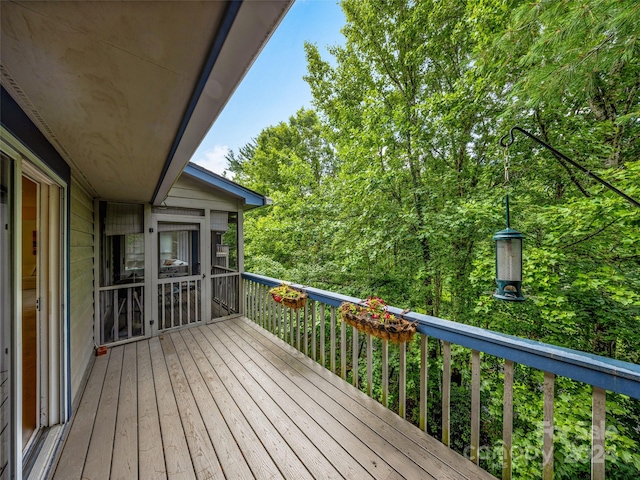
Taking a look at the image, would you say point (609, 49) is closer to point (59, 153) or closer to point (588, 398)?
point (588, 398)

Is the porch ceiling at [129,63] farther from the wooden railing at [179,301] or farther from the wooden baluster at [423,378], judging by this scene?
the wooden railing at [179,301]

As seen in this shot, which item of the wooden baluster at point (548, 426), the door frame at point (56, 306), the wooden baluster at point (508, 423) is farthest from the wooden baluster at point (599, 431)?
the door frame at point (56, 306)

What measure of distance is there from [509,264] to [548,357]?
0.56m

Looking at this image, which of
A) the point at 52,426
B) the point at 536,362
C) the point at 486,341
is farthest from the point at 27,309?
the point at 536,362

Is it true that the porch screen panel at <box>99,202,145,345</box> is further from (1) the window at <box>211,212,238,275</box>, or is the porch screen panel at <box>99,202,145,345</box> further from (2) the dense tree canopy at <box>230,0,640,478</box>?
(2) the dense tree canopy at <box>230,0,640,478</box>

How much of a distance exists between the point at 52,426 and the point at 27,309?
1.09 m

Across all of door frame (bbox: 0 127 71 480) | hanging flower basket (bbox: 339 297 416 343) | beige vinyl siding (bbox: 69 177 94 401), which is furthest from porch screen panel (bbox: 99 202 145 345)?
hanging flower basket (bbox: 339 297 416 343)

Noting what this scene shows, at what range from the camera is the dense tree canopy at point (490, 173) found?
2414 mm

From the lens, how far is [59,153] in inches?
73.5

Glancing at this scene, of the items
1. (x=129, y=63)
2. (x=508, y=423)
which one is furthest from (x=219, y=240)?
(x=508, y=423)

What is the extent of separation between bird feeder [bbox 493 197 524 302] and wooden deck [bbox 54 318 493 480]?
3.53 feet

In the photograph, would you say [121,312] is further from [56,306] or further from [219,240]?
[56,306]

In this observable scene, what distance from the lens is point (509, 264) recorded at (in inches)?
61.2

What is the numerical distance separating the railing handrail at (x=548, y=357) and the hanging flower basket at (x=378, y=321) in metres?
0.11
